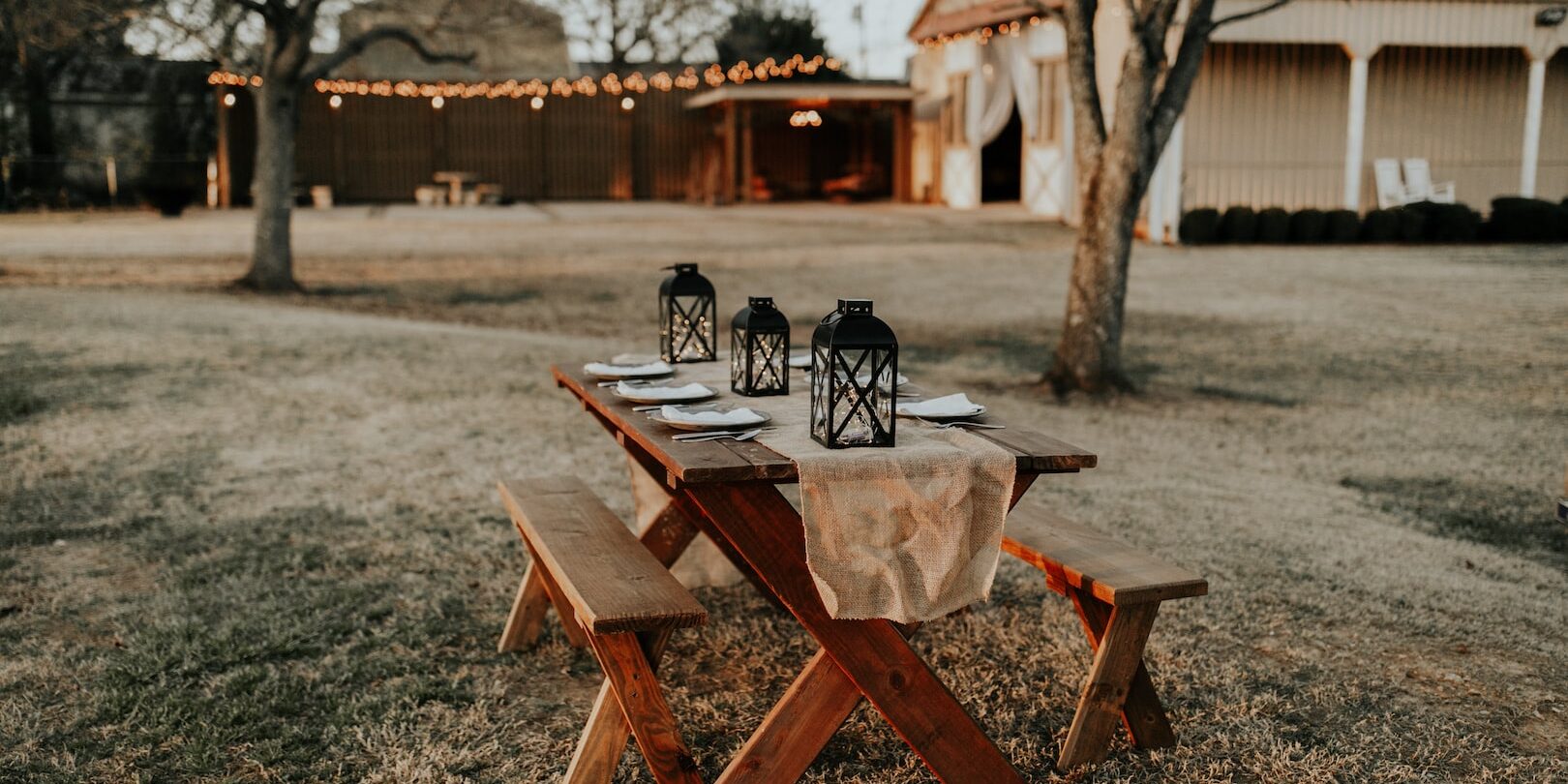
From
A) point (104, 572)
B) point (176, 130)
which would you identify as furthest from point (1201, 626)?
point (176, 130)

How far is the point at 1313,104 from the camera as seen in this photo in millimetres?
17297

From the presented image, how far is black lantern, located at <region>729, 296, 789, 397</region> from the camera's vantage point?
292cm

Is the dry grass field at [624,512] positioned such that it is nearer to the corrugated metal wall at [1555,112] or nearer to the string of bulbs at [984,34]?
the corrugated metal wall at [1555,112]

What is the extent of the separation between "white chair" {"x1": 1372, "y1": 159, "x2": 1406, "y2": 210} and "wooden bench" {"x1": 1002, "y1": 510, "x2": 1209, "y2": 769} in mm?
16109

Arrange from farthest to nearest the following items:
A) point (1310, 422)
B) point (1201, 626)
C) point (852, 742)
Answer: point (1310, 422), point (1201, 626), point (852, 742)

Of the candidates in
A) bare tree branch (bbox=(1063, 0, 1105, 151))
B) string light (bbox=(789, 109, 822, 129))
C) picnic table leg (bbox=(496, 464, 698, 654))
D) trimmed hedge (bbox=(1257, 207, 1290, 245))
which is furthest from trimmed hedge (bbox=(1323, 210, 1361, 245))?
picnic table leg (bbox=(496, 464, 698, 654))

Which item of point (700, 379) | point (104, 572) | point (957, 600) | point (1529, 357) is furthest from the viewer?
point (1529, 357)

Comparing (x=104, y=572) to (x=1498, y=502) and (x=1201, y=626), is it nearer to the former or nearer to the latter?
(x=1201, y=626)

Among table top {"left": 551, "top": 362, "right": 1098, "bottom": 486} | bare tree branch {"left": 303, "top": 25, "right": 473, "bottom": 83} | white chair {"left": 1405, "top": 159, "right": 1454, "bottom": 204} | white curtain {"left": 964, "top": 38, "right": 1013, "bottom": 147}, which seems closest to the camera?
table top {"left": 551, "top": 362, "right": 1098, "bottom": 486}

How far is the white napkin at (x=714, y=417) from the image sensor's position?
2.61 metres

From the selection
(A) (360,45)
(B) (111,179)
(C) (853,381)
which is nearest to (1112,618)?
(C) (853,381)

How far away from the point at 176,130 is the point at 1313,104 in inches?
764

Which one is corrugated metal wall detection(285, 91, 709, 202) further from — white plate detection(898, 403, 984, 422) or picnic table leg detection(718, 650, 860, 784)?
picnic table leg detection(718, 650, 860, 784)

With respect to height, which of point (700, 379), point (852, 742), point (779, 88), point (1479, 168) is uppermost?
point (779, 88)
